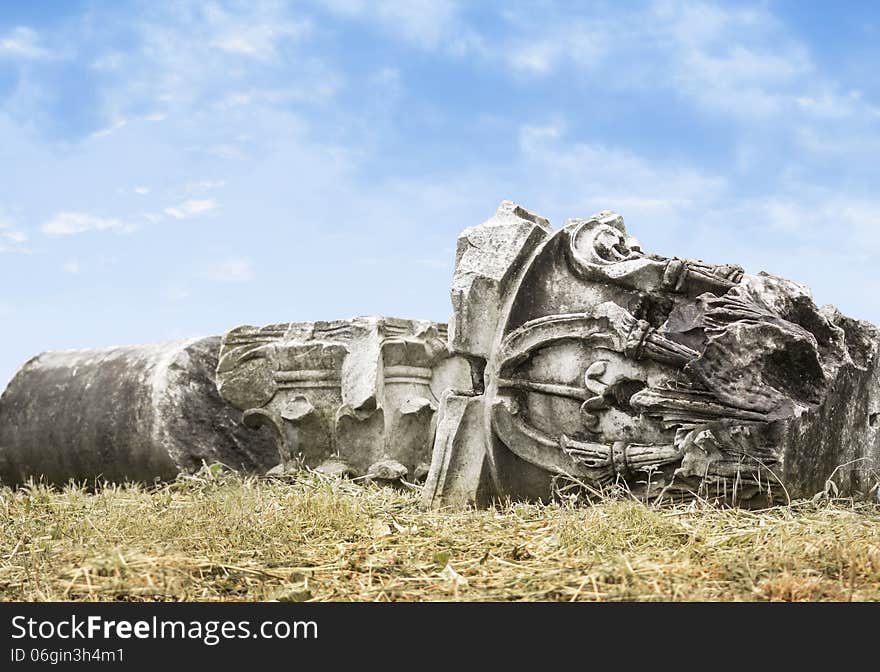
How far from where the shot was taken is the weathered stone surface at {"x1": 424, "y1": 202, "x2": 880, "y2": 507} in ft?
13.3

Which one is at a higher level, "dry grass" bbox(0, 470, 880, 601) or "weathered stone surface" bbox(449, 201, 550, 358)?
"weathered stone surface" bbox(449, 201, 550, 358)

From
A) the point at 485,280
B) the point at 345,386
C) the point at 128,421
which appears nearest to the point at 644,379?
the point at 485,280

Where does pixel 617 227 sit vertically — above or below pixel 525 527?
above

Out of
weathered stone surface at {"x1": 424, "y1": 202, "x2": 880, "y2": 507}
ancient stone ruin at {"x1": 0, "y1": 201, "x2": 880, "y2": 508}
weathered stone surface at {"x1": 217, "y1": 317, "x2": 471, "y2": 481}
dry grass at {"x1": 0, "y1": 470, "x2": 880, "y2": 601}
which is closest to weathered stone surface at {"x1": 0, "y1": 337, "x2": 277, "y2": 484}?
weathered stone surface at {"x1": 217, "y1": 317, "x2": 471, "y2": 481}

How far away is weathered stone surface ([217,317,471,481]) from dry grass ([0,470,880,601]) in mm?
1320

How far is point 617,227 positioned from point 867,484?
1.64 meters

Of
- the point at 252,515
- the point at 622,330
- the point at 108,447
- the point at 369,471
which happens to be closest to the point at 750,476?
the point at 622,330

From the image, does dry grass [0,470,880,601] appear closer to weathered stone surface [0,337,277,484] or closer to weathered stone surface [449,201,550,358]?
weathered stone surface [449,201,550,358]

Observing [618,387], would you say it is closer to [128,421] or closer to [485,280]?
[485,280]

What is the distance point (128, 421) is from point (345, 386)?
1.39m

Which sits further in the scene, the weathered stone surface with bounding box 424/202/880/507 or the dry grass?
the weathered stone surface with bounding box 424/202/880/507

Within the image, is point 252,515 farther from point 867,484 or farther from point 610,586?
point 867,484

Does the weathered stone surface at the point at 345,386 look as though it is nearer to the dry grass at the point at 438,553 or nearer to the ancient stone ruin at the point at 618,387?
the ancient stone ruin at the point at 618,387

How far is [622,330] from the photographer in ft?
14.1
